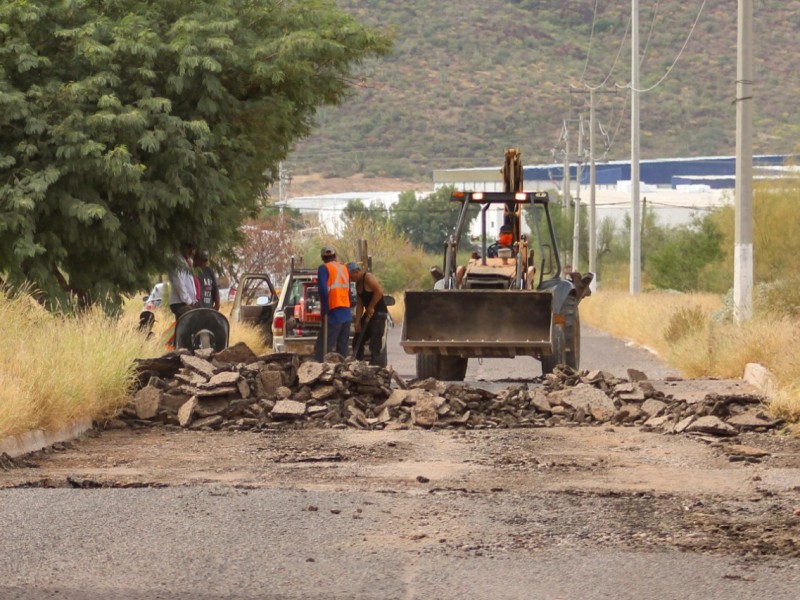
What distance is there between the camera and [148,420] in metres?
15.8

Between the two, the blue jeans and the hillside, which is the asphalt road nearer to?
the blue jeans

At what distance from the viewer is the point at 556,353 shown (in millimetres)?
21188

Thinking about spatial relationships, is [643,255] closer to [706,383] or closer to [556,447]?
[706,383]

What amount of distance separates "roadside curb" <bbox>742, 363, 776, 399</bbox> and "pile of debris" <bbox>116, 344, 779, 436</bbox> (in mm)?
840

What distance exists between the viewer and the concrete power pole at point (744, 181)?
24.9 metres

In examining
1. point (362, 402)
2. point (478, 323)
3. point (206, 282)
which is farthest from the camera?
point (206, 282)

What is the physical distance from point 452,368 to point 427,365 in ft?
1.99

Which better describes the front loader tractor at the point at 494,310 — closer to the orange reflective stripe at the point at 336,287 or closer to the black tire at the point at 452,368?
the black tire at the point at 452,368

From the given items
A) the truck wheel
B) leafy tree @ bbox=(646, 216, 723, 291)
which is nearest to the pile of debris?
the truck wheel

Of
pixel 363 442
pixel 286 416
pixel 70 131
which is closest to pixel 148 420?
pixel 286 416

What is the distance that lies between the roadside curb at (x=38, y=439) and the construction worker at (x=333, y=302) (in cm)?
666

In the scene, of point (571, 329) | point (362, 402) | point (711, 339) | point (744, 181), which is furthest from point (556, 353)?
point (744, 181)

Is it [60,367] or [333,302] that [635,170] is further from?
[60,367]

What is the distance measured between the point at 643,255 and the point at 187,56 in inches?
2404
